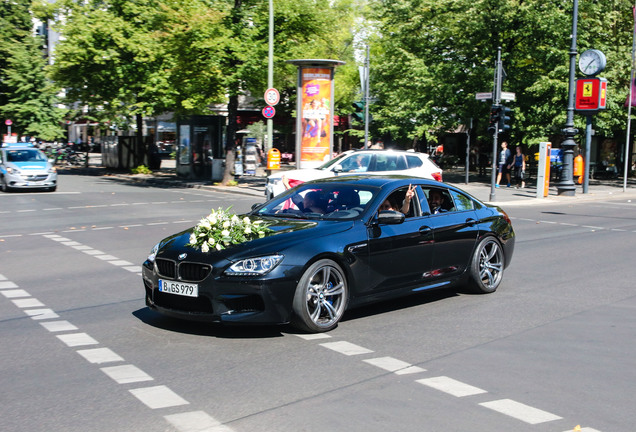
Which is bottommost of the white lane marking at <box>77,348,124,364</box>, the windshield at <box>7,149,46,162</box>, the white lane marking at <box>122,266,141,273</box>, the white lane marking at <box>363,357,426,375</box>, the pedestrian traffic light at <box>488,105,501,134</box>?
the white lane marking at <box>122,266,141,273</box>

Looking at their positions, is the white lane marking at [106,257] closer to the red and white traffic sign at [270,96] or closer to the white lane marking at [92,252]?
the white lane marking at [92,252]

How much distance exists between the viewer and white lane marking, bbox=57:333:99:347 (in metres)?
6.54

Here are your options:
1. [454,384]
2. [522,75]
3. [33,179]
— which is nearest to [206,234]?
[454,384]

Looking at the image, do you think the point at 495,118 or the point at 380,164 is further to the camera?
the point at 495,118

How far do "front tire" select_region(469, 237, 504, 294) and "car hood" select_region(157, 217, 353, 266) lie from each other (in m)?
2.15

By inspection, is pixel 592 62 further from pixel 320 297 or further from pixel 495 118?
pixel 320 297

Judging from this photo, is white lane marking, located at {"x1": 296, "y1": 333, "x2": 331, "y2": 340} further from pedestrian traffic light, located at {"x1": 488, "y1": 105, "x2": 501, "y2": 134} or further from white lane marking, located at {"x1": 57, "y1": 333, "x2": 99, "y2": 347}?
pedestrian traffic light, located at {"x1": 488, "y1": 105, "x2": 501, "y2": 134}

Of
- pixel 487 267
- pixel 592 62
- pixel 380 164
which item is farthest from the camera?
pixel 592 62

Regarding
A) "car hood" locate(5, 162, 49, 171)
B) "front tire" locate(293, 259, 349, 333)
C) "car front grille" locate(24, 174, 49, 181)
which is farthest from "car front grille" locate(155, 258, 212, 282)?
"car hood" locate(5, 162, 49, 171)

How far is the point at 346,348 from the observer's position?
641 centimetres

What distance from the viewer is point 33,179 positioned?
86.6ft

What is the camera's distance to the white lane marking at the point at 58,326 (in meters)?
7.06

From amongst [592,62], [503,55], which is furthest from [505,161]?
[592,62]

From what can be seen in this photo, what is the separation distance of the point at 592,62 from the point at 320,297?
24.2 meters
